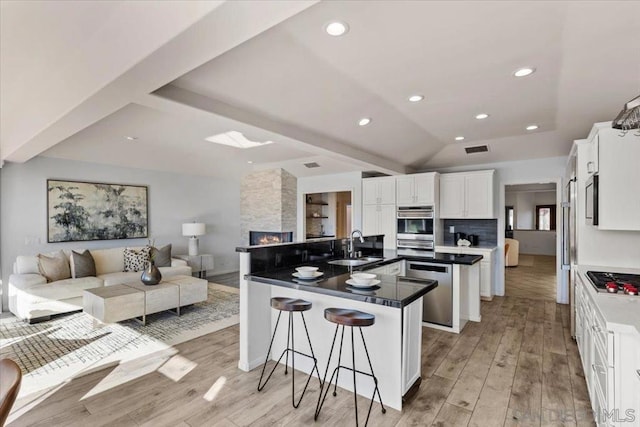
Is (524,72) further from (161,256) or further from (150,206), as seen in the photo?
(150,206)

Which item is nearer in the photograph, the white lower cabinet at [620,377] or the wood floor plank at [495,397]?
the white lower cabinet at [620,377]

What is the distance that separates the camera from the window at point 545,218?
10758 millimetres

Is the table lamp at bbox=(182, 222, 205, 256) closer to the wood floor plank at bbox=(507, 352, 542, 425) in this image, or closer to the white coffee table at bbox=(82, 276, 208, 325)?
the white coffee table at bbox=(82, 276, 208, 325)

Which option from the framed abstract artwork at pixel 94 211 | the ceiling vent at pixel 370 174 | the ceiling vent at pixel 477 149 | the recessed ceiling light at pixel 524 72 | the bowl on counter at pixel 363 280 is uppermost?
the recessed ceiling light at pixel 524 72

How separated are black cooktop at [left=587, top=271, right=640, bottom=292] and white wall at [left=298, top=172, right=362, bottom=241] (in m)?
4.43

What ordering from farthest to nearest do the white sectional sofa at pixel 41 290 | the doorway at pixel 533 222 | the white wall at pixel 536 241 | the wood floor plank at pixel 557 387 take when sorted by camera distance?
1. the white wall at pixel 536 241
2. the doorway at pixel 533 222
3. the white sectional sofa at pixel 41 290
4. the wood floor plank at pixel 557 387

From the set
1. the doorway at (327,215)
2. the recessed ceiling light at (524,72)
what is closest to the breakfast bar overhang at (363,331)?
the recessed ceiling light at (524,72)

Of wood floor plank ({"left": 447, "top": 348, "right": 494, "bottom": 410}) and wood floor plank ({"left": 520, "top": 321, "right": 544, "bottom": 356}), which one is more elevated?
wood floor plank ({"left": 447, "top": 348, "right": 494, "bottom": 410})

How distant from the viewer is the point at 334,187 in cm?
714

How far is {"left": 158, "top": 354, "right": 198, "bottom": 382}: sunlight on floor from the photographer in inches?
111

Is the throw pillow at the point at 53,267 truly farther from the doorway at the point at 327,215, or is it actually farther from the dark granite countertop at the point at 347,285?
the doorway at the point at 327,215

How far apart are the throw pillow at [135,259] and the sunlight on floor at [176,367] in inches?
121

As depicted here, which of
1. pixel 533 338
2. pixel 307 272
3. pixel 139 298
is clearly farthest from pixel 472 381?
pixel 139 298

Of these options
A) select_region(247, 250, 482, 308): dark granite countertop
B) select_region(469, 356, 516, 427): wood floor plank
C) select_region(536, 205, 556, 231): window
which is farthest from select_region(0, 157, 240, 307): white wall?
select_region(536, 205, 556, 231): window
